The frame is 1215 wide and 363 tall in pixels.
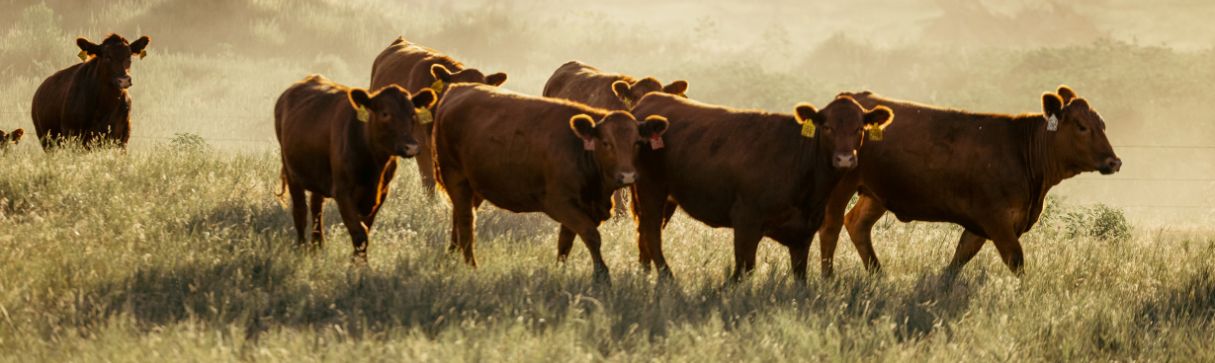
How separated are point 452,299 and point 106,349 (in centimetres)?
211

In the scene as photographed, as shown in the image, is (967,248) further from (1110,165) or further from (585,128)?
(585,128)

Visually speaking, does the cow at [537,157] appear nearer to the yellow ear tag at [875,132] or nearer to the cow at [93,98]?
the yellow ear tag at [875,132]

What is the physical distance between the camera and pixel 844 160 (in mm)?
8359

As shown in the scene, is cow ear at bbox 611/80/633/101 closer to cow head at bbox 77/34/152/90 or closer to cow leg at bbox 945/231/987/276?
cow leg at bbox 945/231/987/276

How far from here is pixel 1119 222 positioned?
15953mm

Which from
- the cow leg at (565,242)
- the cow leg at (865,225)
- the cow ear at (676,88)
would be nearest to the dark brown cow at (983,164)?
the cow leg at (865,225)

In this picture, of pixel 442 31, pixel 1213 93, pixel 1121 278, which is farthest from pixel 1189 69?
pixel 1121 278

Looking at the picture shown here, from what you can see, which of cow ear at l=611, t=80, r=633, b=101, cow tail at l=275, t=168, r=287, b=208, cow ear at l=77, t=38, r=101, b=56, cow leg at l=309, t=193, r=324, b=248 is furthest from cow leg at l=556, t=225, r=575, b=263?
cow ear at l=77, t=38, r=101, b=56

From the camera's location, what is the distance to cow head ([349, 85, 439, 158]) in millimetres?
8812

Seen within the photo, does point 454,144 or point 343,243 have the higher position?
point 454,144

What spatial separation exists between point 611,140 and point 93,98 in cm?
777

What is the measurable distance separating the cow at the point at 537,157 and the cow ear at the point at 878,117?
4.56 feet

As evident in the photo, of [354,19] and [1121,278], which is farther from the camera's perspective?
[354,19]

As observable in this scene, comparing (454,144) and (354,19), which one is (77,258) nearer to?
(454,144)
